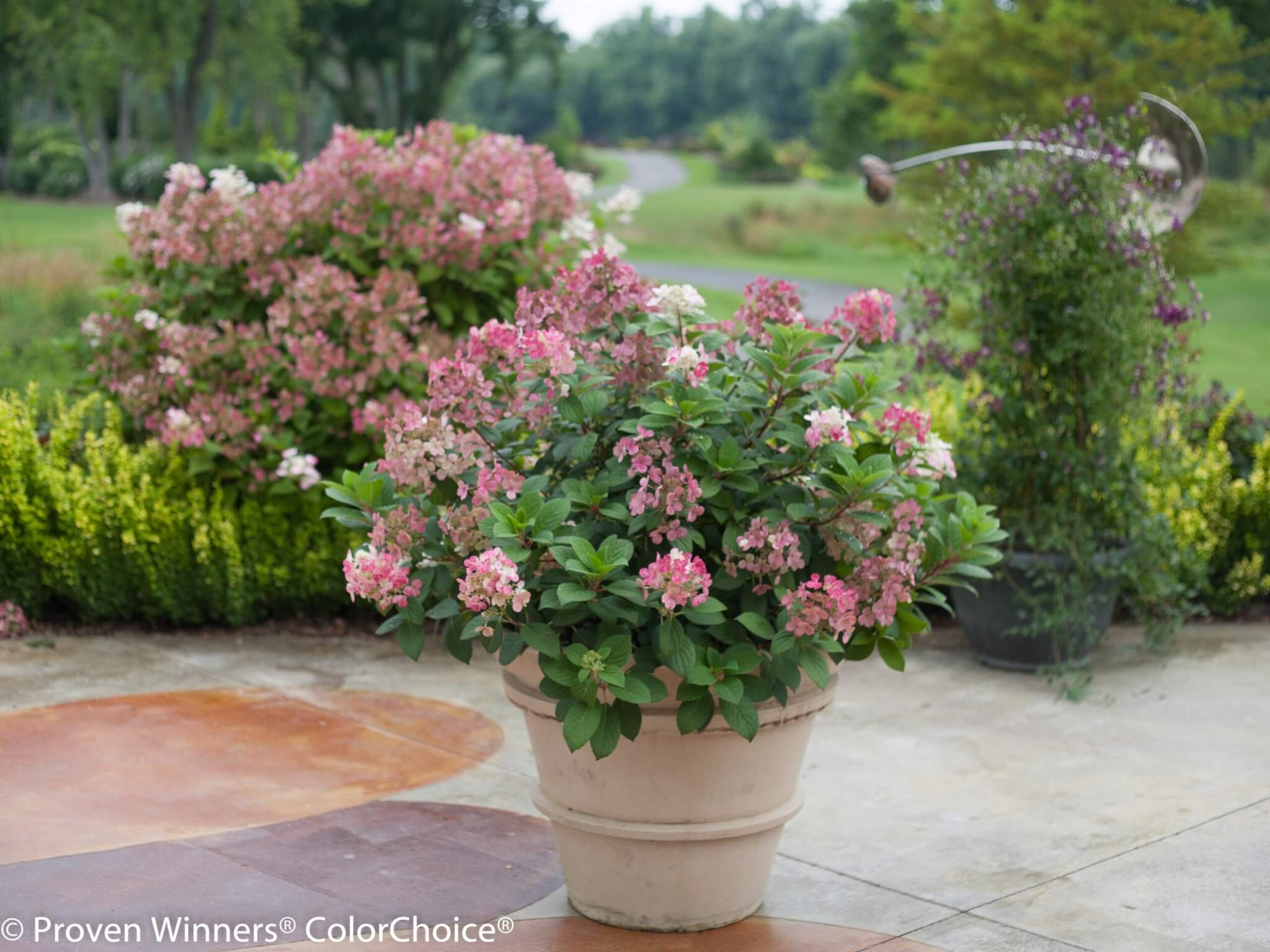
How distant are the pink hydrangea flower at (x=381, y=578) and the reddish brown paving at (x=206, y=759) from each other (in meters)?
1.13

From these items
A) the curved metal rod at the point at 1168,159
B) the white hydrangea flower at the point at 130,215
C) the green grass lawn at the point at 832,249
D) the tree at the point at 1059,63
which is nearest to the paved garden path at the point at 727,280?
the green grass lawn at the point at 832,249

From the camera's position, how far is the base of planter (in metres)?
3.08

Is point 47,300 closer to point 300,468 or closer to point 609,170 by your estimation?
point 300,468

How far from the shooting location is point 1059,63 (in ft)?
51.6

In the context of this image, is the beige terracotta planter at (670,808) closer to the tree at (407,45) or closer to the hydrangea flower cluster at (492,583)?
the hydrangea flower cluster at (492,583)

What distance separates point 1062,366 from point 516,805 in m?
2.75

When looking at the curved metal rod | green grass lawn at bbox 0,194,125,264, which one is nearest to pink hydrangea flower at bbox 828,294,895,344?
the curved metal rod

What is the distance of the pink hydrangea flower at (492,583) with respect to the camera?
2.71 metres

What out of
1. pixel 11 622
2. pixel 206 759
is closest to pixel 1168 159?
pixel 206 759

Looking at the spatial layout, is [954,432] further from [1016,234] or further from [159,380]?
[159,380]

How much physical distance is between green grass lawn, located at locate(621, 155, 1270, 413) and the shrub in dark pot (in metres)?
8.76

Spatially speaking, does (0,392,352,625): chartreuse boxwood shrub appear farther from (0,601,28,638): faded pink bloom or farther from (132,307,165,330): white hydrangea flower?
(132,307,165,330): white hydrangea flower

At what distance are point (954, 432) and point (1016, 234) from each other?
2.95ft

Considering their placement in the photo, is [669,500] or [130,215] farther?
[130,215]
